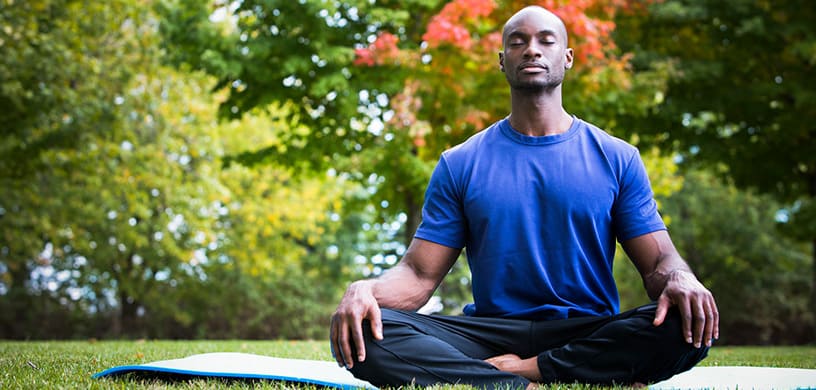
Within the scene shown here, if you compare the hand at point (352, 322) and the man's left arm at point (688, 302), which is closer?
the man's left arm at point (688, 302)

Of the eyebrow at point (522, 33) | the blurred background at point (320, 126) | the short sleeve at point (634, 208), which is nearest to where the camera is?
the short sleeve at point (634, 208)

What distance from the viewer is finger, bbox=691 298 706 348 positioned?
2979mm

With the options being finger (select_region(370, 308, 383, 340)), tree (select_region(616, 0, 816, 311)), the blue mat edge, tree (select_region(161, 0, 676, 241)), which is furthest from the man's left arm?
tree (select_region(616, 0, 816, 311))

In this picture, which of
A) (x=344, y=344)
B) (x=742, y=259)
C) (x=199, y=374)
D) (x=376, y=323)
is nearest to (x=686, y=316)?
(x=376, y=323)

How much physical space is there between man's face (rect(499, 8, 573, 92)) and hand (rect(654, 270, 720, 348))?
1.17 metres

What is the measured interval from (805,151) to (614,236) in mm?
9937

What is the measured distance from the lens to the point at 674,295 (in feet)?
10.0

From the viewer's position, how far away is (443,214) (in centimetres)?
378

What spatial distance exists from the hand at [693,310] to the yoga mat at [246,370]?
4.09ft

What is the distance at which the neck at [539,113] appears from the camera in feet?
12.5

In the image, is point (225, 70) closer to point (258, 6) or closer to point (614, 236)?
point (258, 6)

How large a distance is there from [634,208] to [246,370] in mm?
1963

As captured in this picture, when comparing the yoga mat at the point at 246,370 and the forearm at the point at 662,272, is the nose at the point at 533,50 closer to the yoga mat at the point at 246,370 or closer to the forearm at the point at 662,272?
the forearm at the point at 662,272

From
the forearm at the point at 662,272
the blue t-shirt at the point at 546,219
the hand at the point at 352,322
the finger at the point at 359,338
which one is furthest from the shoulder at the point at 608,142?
the finger at the point at 359,338
